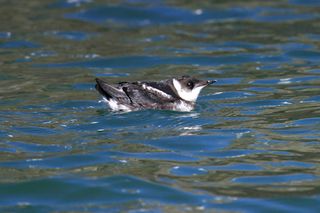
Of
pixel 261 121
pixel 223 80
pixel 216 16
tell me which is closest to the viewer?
pixel 261 121

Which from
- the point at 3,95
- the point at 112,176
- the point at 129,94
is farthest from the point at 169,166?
the point at 3,95

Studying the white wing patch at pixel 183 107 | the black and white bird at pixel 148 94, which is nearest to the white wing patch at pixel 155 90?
the black and white bird at pixel 148 94

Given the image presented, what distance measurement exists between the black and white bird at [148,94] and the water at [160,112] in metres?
0.18

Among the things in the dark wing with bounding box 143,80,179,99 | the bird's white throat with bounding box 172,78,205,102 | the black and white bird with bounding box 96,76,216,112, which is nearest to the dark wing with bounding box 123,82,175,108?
the black and white bird with bounding box 96,76,216,112

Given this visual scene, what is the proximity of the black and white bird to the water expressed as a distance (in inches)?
7.2

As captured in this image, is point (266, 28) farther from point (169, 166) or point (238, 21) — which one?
point (169, 166)

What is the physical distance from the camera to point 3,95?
49.6ft

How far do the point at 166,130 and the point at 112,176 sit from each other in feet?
8.28

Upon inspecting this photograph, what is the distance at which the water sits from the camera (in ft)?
32.2

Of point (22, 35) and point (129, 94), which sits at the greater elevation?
point (22, 35)

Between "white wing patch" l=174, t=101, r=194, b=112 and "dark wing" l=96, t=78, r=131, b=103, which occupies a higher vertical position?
"dark wing" l=96, t=78, r=131, b=103

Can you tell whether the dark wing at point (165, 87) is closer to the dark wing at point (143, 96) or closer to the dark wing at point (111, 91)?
the dark wing at point (143, 96)

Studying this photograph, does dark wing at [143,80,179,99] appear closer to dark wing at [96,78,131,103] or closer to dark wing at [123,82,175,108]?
dark wing at [123,82,175,108]

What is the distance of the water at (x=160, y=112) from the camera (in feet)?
32.2
